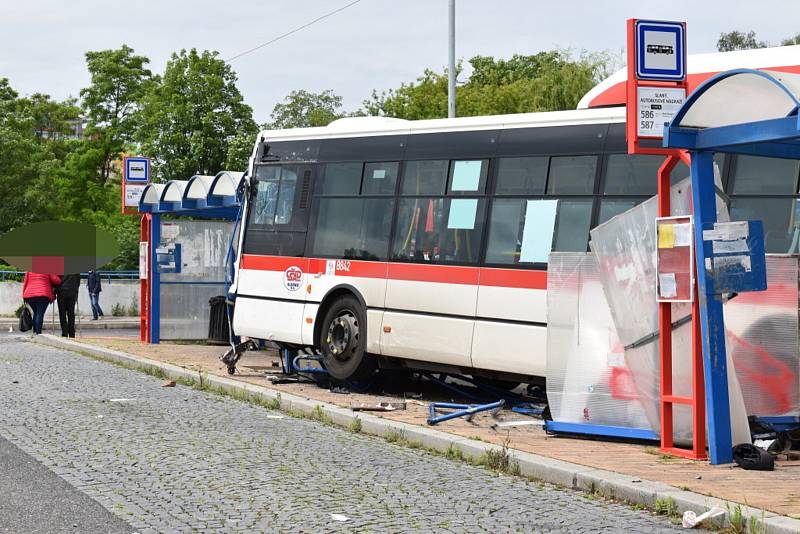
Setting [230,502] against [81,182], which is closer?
[230,502]

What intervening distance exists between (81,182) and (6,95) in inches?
445

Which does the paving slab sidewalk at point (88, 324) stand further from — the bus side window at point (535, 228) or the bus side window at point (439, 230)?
the bus side window at point (535, 228)

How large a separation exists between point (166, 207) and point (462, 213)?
34.0 feet

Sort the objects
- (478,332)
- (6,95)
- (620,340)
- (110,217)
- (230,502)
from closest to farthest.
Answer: (230,502) < (620,340) < (478,332) < (110,217) < (6,95)

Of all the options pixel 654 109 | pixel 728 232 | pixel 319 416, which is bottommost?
pixel 319 416

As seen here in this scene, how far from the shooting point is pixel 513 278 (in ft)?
41.8

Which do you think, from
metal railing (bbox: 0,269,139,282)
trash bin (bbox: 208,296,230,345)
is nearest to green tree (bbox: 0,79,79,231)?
metal railing (bbox: 0,269,139,282)

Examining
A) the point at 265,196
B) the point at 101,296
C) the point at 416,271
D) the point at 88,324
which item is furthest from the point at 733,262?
the point at 101,296

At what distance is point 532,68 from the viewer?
6912 cm

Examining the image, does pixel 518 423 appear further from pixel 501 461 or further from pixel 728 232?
pixel 728 232

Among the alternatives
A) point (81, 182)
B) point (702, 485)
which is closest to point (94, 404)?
point (702, 485)

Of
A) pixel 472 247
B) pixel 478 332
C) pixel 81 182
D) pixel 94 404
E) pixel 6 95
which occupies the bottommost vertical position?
pixel 94 404

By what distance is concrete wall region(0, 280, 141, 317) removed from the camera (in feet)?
120

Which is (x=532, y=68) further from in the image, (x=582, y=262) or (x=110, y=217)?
(x=582, y=262)
